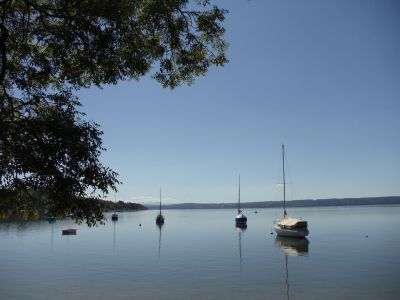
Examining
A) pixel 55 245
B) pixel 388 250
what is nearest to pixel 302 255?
pixel 388 250

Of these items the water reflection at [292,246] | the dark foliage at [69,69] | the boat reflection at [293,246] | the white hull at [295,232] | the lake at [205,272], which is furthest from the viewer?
the white hull at [295,232]

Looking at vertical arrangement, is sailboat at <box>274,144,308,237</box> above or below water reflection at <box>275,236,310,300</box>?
above

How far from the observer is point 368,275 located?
36.7 m

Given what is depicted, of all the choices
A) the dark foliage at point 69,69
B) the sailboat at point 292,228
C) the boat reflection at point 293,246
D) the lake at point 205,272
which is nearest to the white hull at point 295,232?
the sailboat at point 292,228

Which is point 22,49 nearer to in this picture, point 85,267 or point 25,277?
point 25,277

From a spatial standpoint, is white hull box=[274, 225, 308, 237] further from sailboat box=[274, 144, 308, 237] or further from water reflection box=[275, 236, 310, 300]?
water reflection box=[275, 236, 310, 300]

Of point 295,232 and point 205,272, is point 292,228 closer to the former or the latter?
point 295,232

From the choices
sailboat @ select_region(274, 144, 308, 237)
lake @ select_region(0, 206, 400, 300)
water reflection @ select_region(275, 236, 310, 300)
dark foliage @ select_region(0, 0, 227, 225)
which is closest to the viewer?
dark foliage @ select_region(0, 0, 227, 225)

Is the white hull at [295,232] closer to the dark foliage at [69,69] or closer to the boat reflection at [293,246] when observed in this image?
the boat reflection at [293,246]

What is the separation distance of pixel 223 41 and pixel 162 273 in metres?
31.6

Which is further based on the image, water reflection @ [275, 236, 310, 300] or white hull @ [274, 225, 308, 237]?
white hull @ [274, 225, 308, 237]

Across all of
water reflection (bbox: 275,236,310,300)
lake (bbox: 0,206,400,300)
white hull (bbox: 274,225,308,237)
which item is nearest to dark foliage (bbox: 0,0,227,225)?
lake (bbox: 0,206,400,300)

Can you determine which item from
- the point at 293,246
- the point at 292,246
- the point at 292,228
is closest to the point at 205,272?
the point at 292,246

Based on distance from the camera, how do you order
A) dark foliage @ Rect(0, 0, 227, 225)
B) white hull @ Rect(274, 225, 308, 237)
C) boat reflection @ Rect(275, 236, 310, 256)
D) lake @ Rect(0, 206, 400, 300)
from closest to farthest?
dark foliage @ Rect(0, 0, 227, 225) < lake @ Rect(0, 206, 400, 300) < boat reflection @ Rect(275, 236, 310, 256) < white hull @ Rect(274, 225, 308, 237)
